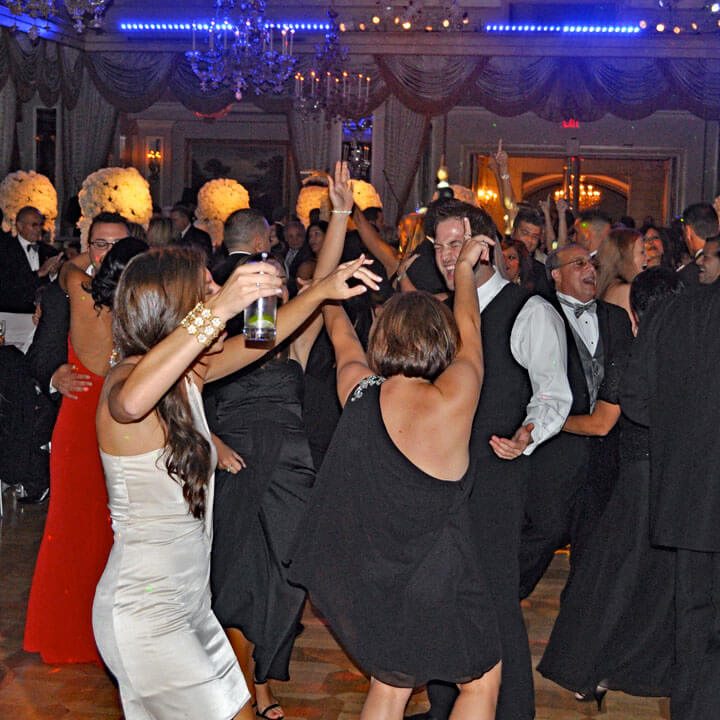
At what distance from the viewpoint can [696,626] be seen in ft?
8.77

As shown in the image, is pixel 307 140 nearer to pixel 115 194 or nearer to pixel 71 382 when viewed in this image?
pixel 115 194

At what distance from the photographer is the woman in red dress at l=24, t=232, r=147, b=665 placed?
3.71m

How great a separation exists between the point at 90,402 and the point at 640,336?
1.93m

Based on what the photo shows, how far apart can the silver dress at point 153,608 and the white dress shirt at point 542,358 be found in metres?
1.21

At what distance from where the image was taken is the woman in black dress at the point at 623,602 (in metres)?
3.48

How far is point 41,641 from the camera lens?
148 inches

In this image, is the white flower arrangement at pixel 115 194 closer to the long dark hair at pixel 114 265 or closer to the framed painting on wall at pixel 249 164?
the long dark hair at pixel 114 265

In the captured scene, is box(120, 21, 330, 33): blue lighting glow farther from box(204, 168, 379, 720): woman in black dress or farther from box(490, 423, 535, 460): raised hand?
box(490, 423, 535, 460): raised hand

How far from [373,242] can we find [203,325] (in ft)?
8.35

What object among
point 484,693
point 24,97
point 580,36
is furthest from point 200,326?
point 580,36

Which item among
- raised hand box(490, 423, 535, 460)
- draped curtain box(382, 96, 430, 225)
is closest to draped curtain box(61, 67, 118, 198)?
draped curtain box(382, 96, 430, 225)

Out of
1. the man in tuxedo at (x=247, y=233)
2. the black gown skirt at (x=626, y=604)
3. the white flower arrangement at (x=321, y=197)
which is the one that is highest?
the white flower arrangement at (x=321, y=197)

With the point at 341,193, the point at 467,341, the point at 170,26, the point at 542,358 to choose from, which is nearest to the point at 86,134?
the point at 170,26

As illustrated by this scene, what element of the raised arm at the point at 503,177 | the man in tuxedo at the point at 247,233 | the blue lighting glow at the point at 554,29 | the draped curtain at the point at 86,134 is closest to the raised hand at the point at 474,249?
the man in tuxedo at the point at 247,233
